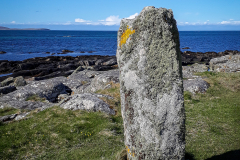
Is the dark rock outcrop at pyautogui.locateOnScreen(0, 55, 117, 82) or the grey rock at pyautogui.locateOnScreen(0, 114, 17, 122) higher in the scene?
the grey rock at pyautogui.locateOnScreen(0, 114, 17, 122)

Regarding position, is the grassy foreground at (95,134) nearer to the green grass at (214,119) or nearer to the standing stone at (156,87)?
the green grass at (214,119)

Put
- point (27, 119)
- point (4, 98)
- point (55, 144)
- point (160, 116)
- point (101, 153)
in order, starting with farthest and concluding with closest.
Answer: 1. point (4, 98)
2. point (27, 119)
3. point (55, 144)
4. point (101, 153)
5. point (160, 116)

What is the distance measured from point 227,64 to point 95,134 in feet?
65.2

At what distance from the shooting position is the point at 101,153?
7.78 meters

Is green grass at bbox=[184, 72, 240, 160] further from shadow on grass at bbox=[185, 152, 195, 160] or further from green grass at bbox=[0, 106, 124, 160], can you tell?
green grass at bbox=[0, 106, 124, 160]

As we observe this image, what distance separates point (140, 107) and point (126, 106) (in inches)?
16.1

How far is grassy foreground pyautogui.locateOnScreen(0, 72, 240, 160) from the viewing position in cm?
788

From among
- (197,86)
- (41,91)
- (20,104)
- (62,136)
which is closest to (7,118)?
(20,104)

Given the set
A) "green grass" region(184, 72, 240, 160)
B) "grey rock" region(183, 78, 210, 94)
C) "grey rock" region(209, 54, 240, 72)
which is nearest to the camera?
"green grass" region(184, 72, 240, 160)

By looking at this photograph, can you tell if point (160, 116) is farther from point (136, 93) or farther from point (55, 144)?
point (55, 144)

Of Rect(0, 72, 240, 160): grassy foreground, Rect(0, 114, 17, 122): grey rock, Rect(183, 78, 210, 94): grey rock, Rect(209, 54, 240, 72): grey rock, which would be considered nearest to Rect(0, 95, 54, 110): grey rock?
Rect(0, 72, 240, 160): grassy foreground

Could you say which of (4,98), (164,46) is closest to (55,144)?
(164,46)

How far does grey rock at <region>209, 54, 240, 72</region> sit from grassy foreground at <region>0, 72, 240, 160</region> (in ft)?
34.0

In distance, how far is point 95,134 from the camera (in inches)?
370
